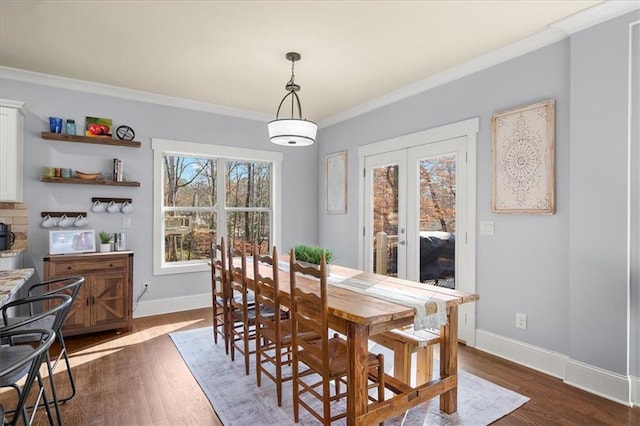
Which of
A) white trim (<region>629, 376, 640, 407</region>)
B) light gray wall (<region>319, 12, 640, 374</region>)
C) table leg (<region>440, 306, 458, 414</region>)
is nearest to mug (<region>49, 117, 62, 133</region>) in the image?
light gray wall (<region>319, 12, 640, 374</region>)

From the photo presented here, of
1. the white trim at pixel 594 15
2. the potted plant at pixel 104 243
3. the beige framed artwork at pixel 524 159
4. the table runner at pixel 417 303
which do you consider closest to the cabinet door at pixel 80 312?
the potted plant at pixel 104 243

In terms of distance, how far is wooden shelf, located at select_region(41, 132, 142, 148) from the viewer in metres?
3.72

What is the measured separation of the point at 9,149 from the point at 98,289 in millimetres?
1546

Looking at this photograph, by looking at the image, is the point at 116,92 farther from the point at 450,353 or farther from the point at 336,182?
the point at 450,353

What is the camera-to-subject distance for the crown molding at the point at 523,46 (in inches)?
96.7

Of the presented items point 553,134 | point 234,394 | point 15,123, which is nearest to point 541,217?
point 553,134

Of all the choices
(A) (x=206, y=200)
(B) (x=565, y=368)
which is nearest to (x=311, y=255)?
(B) (x=565, y=368)

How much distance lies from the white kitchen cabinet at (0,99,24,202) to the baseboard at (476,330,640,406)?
4.59 m

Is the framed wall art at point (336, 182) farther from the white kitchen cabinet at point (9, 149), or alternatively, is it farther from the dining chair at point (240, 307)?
the white kitchen cabinet at point (9, 149)

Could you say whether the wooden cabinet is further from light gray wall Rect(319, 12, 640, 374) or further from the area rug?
light gray wall Rect(319, 12, 640, 374)

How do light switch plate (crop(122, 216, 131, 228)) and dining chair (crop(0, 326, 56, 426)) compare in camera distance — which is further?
light switch plate (crop(122, 216, 131, 228))

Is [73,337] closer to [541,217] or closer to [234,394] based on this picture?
[234,394]

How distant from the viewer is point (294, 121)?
2.80 m

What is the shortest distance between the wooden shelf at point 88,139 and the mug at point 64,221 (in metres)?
0.81
